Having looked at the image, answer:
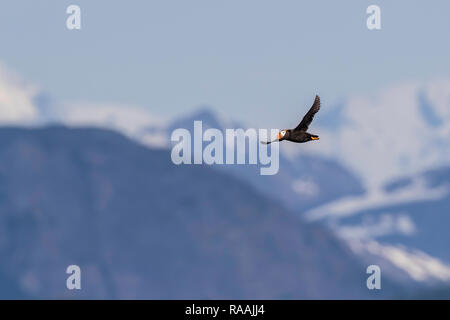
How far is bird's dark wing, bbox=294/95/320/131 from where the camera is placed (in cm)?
5628

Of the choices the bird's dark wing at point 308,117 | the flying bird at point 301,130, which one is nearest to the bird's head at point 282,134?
the flying bird at point 301,130

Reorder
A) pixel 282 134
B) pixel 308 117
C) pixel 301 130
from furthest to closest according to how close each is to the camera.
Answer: pixel 308 117 → pixel 301 130 → pixel 282 134

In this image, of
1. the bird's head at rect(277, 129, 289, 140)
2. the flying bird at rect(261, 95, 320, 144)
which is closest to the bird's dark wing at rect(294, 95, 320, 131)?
the flying bird at rect(261, 95, 320, 144)

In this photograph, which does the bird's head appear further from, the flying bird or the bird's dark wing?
the bird's dark wing

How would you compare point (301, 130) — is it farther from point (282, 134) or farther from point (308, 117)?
point (282, 134)

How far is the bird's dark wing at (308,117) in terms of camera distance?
5628cm

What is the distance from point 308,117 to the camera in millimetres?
56344

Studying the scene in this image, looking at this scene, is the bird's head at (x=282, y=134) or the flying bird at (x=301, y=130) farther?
Answer: the bird's head at (x=282, y=134)

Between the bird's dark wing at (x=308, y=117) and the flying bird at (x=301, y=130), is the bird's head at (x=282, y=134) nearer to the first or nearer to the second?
the flying bird at (x=301, y=130)

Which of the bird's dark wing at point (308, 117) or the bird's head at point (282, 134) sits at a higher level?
the bird's dark wing at point (308, 117)

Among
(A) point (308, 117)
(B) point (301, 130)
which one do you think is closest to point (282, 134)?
(B) point (301, 130)

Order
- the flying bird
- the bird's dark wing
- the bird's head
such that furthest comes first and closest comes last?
the bird's dark wing → the bird's head → the flying bird
